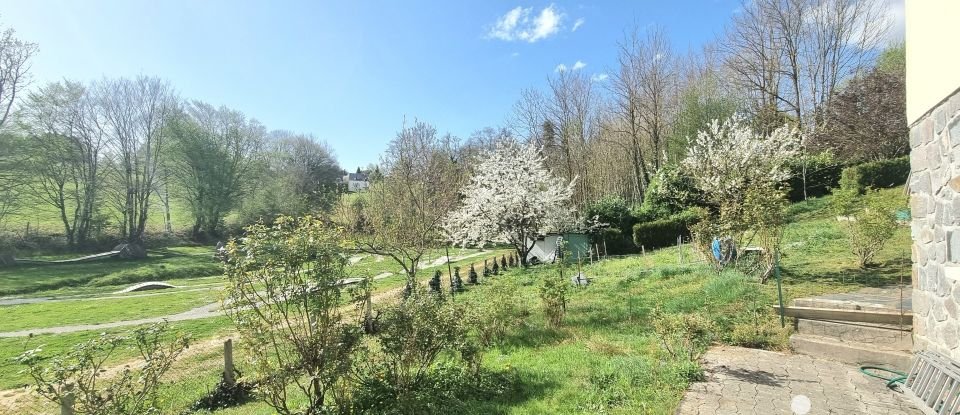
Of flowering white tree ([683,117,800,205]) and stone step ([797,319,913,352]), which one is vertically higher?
flowering white tree ([683,117,800,205])

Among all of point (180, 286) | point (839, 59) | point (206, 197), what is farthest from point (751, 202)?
point (206, 197)

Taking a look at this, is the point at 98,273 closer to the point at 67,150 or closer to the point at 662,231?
the point at 67,150

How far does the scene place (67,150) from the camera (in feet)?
93.6

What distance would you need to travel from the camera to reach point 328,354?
4102mm

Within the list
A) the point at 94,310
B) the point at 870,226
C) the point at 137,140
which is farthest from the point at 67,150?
the point at 870,226

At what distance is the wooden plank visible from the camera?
16.1 ft

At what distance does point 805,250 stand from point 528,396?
1003 centimetres

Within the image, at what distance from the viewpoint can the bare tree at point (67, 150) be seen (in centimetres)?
2653

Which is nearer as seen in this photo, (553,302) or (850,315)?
(850,315)

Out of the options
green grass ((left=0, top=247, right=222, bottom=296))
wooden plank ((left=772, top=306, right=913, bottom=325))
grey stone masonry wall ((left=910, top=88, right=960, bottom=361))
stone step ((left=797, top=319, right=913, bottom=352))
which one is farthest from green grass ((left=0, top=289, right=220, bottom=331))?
grey stone masonry wall ((left=910, top=88, right=960, bottom=361))

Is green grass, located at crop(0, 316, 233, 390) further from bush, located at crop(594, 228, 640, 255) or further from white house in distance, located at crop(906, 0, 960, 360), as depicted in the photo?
bush, located at crop(594, 228, 640, 255)

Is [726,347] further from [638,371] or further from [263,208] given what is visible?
[263,208]

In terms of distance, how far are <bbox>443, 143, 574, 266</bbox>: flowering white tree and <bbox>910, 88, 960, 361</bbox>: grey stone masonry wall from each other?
45.5 feet

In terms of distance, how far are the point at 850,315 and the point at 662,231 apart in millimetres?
13493
